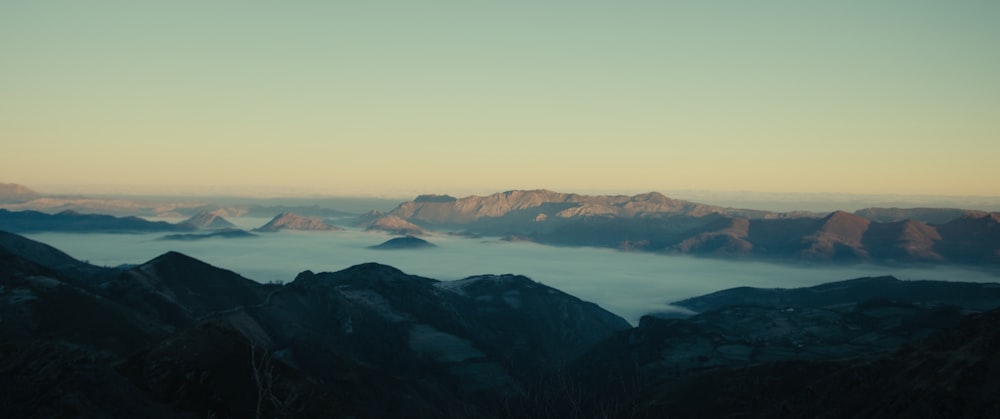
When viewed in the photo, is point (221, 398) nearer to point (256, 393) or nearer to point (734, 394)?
point (256, 393)

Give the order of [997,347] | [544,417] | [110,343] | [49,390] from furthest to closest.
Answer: [544,417]
[110,343]
[997,347]
[49,390]

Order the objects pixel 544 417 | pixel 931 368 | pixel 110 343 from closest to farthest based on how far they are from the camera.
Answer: pixel 931 368 → pixel 110 343 → pixel 544 417

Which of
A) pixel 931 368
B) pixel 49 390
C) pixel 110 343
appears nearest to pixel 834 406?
pixel 931 368

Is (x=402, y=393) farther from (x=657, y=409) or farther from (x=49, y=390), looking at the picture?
(x=49, y=390)

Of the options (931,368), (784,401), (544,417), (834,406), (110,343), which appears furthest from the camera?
(544,417)

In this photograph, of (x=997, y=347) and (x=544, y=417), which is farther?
(x=544, y=417)

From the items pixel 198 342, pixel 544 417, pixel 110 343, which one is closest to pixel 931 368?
pixel 544 417

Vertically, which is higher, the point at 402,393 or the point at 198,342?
the point at 198,342

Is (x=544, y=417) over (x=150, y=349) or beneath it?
beneath

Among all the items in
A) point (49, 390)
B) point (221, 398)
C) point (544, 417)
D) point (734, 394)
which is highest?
point (49, 390)
